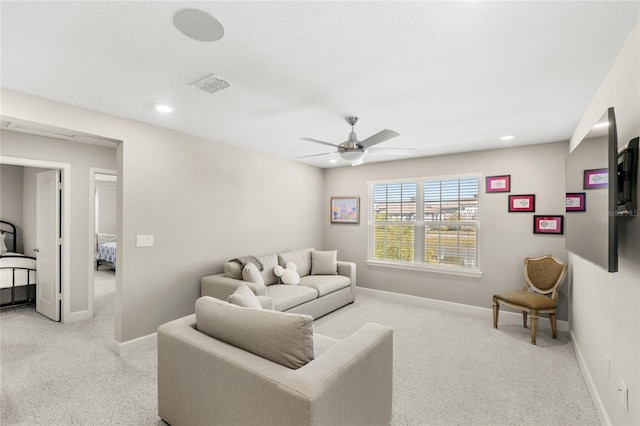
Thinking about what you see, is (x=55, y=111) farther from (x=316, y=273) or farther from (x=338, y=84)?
(x=316, y=273)

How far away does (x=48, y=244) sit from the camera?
14.1 feet

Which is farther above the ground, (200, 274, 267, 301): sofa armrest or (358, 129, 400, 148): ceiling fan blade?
(358, 129, 400, 148): ceiling fan blade

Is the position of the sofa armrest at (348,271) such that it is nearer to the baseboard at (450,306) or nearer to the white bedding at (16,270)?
the baseboard at (450,306)

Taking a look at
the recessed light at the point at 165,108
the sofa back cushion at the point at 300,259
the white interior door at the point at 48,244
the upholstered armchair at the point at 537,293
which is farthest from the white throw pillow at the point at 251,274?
the upholstered armchair at the point at 537,293

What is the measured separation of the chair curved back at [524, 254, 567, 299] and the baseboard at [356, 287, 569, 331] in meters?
0.53

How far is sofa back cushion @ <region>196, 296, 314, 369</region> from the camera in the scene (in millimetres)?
1600

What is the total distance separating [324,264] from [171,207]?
8.53 ft

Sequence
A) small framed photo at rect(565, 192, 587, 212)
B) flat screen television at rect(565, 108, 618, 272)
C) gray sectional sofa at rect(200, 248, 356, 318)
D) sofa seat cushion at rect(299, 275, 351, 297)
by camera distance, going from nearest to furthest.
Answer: flat screen television at rect(565, 108, 618, 272) < small framed photo at rect(565, 192, 587, 212) < gray sectional sofa at rect(200, 248, 356, 318) < sofa seat cushion at rect(299, 275, 351, 297)

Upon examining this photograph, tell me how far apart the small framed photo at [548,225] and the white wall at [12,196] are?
26.7 feet

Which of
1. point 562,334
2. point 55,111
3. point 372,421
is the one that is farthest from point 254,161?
point 562,334

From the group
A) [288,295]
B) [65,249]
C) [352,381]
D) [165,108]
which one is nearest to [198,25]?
[165,108]

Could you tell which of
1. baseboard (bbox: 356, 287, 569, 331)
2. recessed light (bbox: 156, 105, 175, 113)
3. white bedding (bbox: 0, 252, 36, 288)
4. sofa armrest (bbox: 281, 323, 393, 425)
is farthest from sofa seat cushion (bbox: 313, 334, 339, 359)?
white bedding (bbox: 0, 252, 36, 288)

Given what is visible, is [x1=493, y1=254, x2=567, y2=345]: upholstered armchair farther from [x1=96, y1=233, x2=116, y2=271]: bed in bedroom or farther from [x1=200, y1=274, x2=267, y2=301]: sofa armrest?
[x1=96, y1=233, x2=116, y2=271]: bed in bedroom

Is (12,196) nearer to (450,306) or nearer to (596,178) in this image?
(450,306)
